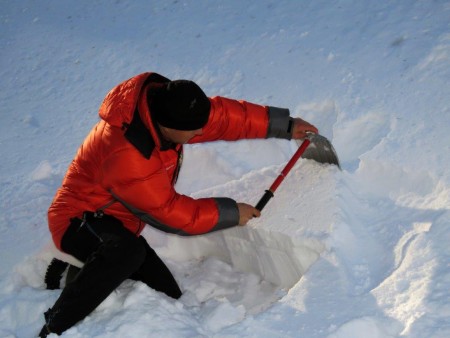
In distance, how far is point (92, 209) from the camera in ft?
7.16


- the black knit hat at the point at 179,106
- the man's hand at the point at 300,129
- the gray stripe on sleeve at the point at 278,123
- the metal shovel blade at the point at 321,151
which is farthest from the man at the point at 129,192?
the metal shovel blade at the point at 321,151

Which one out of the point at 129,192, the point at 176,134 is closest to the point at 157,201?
the point at 129,192

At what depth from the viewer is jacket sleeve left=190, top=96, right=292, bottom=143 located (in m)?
2.36

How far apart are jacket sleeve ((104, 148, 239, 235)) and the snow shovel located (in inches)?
11.6

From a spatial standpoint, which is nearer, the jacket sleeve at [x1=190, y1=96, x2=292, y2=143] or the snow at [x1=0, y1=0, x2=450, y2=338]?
the snow at [x1=0, y1=0, x2=450, y2=338]

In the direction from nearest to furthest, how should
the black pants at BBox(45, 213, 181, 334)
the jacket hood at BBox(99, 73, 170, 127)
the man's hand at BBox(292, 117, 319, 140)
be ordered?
the jacket hood at BBox(99, 73, 170, 127) < the black pants at BBox(45, 213, 181, 334) < the man's hand at BBox(292, 117, 319, 140)

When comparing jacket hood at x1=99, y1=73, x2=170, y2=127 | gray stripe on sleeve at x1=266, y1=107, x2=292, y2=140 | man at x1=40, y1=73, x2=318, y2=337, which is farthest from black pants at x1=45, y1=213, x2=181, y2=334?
gray stripe on sleeve at x1=266, y1=107, x2=292, y2=140

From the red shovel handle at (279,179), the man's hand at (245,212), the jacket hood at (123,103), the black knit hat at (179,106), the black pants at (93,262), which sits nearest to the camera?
the black knit hat at (179,106)

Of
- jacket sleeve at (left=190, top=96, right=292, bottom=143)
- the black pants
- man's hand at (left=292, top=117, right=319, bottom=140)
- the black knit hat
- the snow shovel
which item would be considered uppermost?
the black knit hat

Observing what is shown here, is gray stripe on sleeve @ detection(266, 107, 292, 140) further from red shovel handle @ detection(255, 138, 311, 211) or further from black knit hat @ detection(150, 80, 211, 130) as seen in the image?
black knit hat @ detection(150, 80, 211, 130)

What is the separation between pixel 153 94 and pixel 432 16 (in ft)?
6.45

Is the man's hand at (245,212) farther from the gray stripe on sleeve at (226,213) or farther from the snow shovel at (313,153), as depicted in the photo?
the snow shovel at (313,153)

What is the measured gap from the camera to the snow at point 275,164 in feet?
6.53

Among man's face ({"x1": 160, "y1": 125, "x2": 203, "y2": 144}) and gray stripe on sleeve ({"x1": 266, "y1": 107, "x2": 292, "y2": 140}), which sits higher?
man's face ({"x1": 160, "y1": 125, "x2": 203, "y2": 144})
